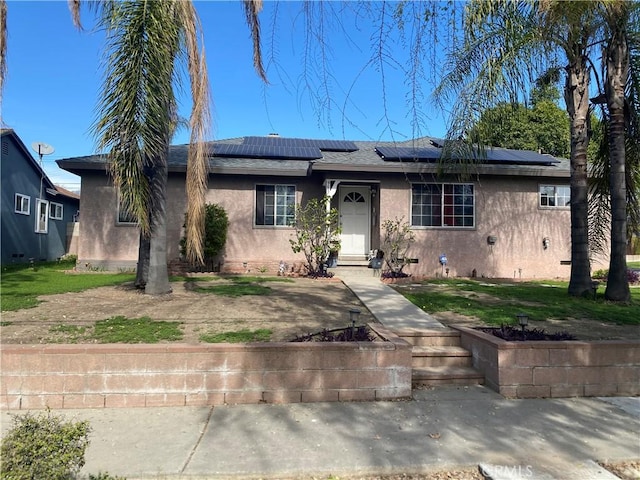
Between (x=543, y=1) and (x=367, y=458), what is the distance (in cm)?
387

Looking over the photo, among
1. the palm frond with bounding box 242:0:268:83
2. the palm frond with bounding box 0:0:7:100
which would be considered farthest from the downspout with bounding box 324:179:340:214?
the palm frond with bounding box 242:0:268:83

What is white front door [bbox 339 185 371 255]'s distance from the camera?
44.8ft

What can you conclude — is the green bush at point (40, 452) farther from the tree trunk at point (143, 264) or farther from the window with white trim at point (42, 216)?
the window with white trim at point (42, 216)

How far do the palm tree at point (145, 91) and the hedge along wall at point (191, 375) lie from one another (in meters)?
3.14

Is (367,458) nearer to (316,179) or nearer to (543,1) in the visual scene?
(543,1)

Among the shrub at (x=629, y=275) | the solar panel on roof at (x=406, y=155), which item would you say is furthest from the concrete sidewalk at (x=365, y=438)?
the shrub at (x=629, y=275)

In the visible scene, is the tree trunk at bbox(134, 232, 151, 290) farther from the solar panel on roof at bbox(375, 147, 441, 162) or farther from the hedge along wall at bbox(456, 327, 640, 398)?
the solar panel on roof at bbox(375, 147, 441, 162)

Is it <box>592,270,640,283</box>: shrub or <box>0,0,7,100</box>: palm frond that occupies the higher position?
<box>0,0,7,100</box>: palm frond

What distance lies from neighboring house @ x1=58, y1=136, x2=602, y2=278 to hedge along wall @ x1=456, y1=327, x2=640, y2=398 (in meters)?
7.91

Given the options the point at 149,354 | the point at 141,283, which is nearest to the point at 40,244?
the point at 141,283

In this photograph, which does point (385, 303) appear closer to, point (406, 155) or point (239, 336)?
point (239, 336)

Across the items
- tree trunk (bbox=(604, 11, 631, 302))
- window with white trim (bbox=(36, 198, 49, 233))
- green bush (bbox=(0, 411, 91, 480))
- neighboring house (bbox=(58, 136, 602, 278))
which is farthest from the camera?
window with white trim (bbox=(36, 198, 49, 233))

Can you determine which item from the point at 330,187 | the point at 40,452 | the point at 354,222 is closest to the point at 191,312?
the point at 40,452

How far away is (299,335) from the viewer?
224 inches
